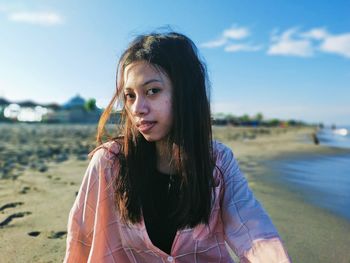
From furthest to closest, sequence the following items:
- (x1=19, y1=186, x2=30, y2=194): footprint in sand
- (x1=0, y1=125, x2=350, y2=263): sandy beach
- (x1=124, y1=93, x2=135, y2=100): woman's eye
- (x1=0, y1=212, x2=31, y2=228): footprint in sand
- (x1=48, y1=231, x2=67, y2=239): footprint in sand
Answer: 1. (x1=19, y1=186, x2=30, y2=194): footprint in sand
2. (x1=0, y1=212, x2=31, y2=228): footprint in sand
3. (x1=48, y1=231, x2=67, y2=239): footprint in sand
4. (x1=0, y1=125, x2=350, y2=263): sandy beach
5. (x1=124, y1=93, x2=135, y2=100): woman's eye

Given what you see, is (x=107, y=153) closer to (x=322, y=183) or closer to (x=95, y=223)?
(x=95, y=223)

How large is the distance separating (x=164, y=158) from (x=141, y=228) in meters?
0.41

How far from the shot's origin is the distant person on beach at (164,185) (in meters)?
1.67

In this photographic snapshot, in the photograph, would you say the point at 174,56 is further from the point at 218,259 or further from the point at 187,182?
the point at 218,259

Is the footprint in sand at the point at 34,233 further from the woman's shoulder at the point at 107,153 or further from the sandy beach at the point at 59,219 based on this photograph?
the woman's shoulder at the point at 107,153

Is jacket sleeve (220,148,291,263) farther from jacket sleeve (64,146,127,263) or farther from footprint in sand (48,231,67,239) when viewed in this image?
footprint in sand (48,231,67,239)

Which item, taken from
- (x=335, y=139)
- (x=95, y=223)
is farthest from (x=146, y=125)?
(x=335, y=139)

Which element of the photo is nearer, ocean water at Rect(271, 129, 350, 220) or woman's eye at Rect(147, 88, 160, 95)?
woman's eye at Rect(147, 88, 160, 95)

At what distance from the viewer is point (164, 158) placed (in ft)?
6.09

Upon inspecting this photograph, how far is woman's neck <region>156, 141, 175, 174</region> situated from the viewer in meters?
1.83

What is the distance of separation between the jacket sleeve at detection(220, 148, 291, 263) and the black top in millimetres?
273

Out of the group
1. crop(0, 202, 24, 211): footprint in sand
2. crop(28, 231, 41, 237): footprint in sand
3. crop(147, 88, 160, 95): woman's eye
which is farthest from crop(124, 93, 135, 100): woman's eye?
crop(0, 202, 24, 211): footprint in sand

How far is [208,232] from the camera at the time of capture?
173 centimetres

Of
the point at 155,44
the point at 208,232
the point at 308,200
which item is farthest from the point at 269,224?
the point at 308,200
